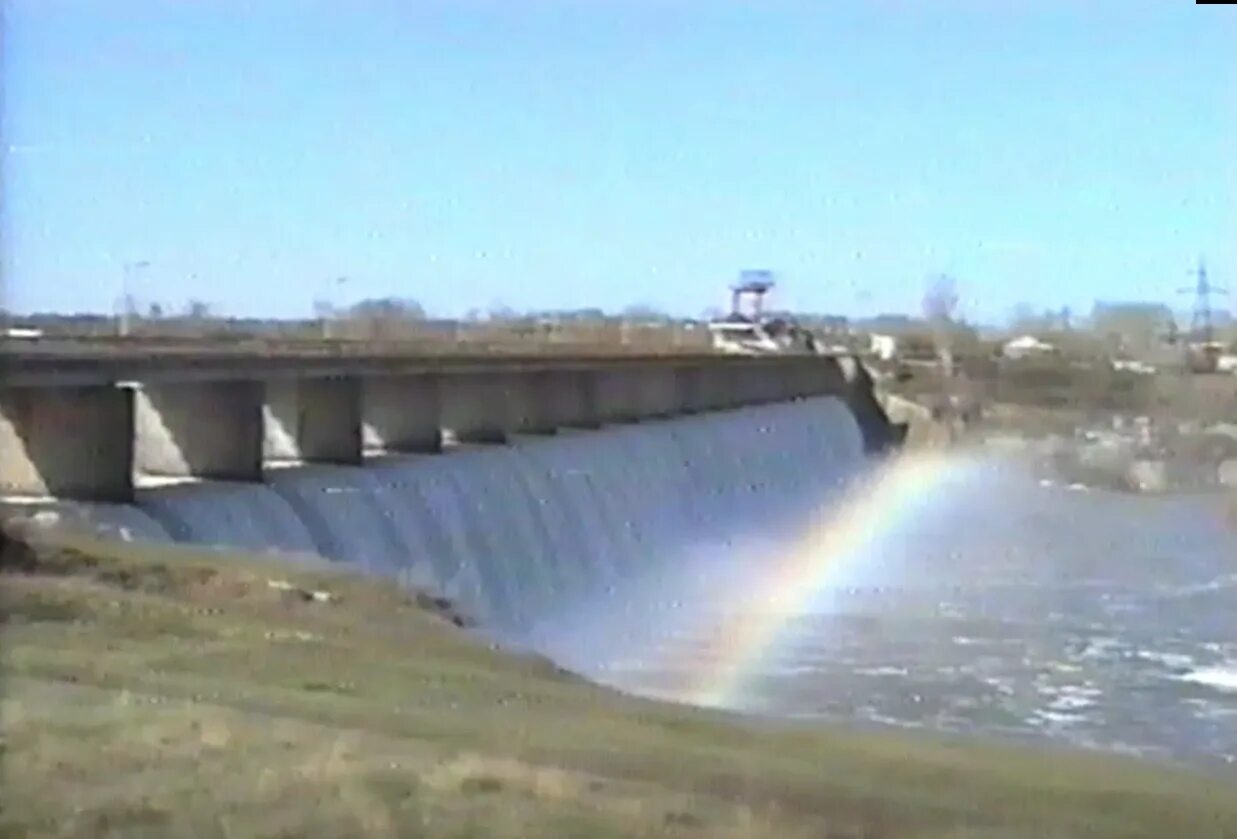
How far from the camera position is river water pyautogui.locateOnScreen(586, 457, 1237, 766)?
920 inches

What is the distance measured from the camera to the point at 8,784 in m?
7.63

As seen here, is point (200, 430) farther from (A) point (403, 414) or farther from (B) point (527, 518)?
(A) point (403, 414)

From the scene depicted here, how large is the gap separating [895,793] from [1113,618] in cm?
2761

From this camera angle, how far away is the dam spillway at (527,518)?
2245 centimetres

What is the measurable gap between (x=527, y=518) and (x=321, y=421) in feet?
12.0

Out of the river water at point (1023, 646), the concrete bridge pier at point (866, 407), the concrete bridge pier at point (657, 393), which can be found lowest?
the river water at point (1023, 646)

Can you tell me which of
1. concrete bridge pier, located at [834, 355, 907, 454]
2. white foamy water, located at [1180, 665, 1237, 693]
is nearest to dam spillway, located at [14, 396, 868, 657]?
white foamy water, located at [1180, 665, 1237, 693]

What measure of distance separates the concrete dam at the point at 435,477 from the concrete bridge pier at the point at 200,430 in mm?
28

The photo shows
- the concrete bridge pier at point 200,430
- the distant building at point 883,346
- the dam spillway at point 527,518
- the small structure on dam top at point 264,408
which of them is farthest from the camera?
the distant building at point 883,346

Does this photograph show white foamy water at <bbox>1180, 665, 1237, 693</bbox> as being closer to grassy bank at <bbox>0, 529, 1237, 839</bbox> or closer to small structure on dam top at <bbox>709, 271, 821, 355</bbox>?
grassy bank at <bbox>0, 529, 1237, 839</bbox>

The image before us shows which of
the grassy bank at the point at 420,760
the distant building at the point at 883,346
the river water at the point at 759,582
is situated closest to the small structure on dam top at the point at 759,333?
the distant building at the point at 883,346

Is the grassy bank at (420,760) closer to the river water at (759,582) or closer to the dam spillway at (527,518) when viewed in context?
the dam spillway at (527,518)

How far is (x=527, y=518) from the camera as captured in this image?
31.0 metres

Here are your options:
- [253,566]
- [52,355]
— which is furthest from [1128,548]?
[253,566]
